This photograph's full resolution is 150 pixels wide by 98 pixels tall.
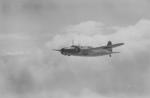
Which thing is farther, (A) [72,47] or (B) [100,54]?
(B) [100,54]

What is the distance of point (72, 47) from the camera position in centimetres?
13512

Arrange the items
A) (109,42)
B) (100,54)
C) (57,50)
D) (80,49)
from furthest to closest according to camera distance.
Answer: (109,42), (100,54), (80,49), (57,50)

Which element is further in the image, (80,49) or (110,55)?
(110,55)

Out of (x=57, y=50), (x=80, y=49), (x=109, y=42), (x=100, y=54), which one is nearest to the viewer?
(x=57, y=50)

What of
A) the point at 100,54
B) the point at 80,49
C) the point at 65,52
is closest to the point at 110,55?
the point at 100,54

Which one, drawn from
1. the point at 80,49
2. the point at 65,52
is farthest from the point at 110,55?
the point at 65,52

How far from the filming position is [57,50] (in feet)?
424

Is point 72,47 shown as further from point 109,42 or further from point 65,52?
point 109,42

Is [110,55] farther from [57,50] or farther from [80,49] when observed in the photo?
[57,50]

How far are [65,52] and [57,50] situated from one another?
12.3 feet

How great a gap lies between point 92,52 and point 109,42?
41115 mm

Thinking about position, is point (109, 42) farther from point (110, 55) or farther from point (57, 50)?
point (57, 50)

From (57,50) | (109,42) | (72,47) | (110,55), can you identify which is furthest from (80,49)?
(109,42)

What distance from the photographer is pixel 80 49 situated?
137625mm
